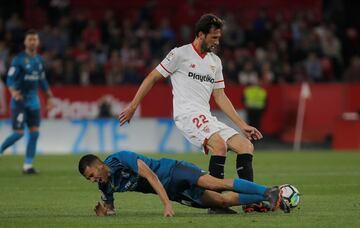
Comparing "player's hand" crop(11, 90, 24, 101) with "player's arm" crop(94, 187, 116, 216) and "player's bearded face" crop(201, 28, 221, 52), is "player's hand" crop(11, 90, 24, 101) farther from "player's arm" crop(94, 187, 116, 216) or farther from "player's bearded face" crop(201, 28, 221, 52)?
"player's arm" crop(94, 187, 116, 216)

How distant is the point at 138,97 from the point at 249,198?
5.80 feet

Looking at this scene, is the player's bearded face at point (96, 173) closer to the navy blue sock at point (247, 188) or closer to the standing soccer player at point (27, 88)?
the navy blue sock at point (247, 188)

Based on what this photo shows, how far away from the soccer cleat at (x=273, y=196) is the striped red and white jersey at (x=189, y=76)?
59.8 inches

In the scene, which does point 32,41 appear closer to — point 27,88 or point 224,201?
point 27,88

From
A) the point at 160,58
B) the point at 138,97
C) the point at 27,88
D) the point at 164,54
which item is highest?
the point at 164,54

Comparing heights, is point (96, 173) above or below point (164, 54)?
A: below

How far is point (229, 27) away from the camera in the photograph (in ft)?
106

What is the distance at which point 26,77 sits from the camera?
60.7 feet

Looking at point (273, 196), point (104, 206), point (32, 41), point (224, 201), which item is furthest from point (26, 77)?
point (273, 196)

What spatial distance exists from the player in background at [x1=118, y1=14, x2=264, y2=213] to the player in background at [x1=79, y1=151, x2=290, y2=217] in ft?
1.44

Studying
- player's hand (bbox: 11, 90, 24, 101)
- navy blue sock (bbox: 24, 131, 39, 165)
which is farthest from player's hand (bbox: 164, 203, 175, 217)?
navy blue sock (bbox: 24, 131, 39, 165)

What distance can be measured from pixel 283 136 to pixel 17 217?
20019mm

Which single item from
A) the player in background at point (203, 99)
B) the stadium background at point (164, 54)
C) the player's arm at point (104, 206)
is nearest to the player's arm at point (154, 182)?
the player's arm at point (104, 206)

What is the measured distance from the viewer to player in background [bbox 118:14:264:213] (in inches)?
455
